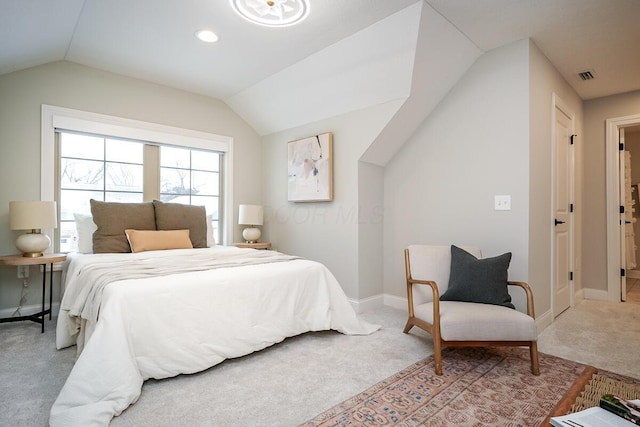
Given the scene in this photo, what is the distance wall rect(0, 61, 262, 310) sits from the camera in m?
3.13

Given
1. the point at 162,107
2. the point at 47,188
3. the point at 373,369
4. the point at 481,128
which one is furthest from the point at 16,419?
the point at 481,128

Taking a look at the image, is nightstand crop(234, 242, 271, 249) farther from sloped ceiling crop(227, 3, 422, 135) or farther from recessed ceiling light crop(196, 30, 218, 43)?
recessed ceiling light crop(196, 30, 218, 43)

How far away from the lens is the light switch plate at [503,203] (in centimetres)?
292

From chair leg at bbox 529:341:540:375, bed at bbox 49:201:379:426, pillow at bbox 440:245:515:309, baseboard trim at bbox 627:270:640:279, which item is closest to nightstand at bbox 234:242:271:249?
bed at bbox 49:201:379:426

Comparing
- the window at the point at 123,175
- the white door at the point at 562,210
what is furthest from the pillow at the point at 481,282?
the window at the point at 123,175

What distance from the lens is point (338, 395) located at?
190cm

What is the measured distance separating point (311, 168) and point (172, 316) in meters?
2.43

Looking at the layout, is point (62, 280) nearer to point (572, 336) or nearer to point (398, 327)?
point (398, 327)

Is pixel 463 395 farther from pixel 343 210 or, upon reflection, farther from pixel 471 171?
pixel 343 210

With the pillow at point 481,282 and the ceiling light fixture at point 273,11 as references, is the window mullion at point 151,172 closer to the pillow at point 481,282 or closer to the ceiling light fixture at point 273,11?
the ceiling light fixture at point 273,11

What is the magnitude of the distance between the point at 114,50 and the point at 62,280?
224 cm

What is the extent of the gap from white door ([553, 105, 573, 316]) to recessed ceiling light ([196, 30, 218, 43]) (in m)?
3.27

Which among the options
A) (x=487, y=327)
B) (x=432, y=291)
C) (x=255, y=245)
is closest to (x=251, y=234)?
(x=255, y=245)

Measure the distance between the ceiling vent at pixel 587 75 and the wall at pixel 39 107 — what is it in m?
4.27
